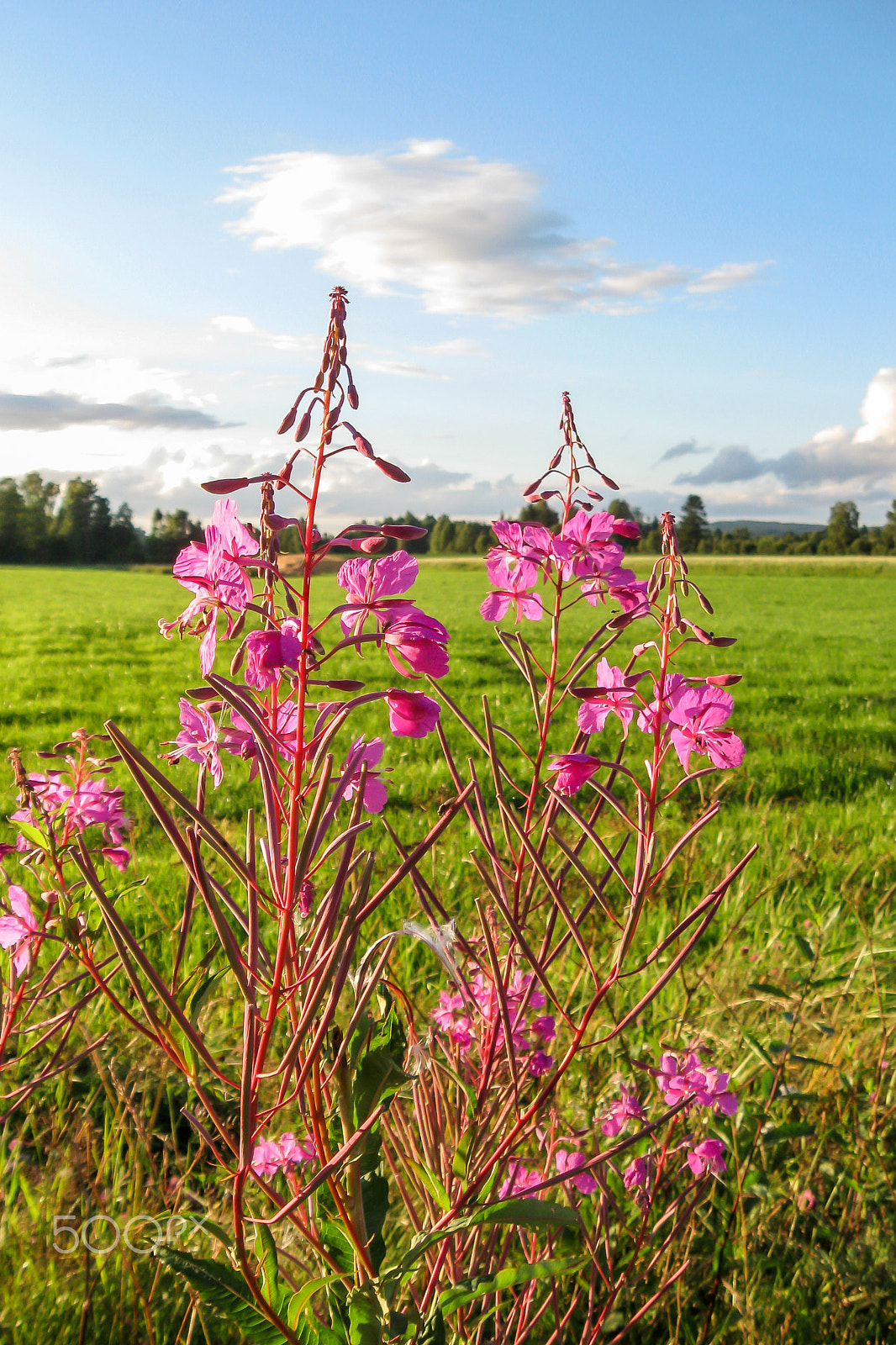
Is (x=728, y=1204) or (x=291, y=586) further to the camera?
(x=728, y=1204)

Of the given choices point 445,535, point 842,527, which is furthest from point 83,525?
point 842,527

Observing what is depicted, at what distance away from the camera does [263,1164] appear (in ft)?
5.23

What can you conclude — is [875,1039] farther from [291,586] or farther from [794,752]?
[794,752]

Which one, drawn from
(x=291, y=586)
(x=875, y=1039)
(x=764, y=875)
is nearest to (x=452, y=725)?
(x=764, y=875)

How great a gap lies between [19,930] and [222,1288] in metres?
0.67

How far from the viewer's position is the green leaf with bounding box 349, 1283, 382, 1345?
81 cm

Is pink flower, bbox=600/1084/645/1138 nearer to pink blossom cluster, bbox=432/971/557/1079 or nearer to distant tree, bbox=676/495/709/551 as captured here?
pink blossom cluster, bbox=432/971/557/1079

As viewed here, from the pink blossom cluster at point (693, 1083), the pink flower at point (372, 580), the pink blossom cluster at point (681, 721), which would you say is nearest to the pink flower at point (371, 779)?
the pink flower at point (372, 580)

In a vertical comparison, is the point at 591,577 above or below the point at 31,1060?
above

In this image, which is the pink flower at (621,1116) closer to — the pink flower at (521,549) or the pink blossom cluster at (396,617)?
the pink flower at (521,549)

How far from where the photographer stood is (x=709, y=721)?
43.2 inches

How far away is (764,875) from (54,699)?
656cm

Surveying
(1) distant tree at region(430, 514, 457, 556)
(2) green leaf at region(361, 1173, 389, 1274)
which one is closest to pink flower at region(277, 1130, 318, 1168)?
(2) green leaf at region(361, 1173, 389, 1274)

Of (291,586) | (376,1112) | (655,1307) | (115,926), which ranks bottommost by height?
(655,1307)
